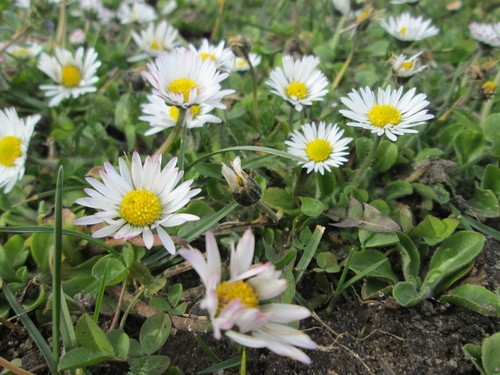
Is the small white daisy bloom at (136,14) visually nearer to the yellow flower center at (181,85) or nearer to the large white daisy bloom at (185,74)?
the large white daisy bloom at (185,74)

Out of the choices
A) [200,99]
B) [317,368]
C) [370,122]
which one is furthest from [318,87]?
[317,368]

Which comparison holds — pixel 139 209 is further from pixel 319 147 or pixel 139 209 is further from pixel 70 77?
pixel 70 77

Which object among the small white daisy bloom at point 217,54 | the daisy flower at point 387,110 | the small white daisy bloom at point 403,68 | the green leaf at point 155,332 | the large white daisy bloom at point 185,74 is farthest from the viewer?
the small white daisy bloom at point 217,54

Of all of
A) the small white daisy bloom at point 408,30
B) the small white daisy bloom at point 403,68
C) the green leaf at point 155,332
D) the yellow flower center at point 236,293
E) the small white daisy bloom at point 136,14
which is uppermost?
the small white daisy bloom at point 408,30

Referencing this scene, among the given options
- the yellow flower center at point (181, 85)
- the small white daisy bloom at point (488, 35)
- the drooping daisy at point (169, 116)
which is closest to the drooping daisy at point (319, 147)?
the drooping daisy at point (169, 116)

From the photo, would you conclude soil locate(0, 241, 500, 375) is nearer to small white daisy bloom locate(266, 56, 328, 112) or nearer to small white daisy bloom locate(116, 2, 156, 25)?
small white daisy bloom locate(266, 56, 328, 112)

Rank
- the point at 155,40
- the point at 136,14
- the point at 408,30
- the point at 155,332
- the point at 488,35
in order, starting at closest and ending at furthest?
the point at 155,332
the point at 488,35
the point at 408,30
the point at 155,40
the point at 136,14

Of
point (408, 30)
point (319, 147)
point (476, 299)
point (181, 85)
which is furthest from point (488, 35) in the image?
point (181, 85)
